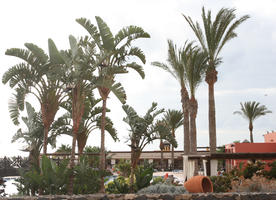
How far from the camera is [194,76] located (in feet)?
60.2

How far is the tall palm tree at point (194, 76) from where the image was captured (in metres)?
18.0

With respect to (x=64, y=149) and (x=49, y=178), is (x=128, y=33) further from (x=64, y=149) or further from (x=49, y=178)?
(x=64, y=149)

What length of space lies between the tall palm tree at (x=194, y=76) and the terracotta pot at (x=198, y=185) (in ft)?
29.6

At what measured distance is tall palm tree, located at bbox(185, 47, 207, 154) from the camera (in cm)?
1798

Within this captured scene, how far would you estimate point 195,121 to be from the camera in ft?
61.1

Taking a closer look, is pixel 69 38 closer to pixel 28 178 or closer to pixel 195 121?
pixel 28 178

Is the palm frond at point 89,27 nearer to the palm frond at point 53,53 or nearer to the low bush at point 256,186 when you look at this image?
the palm frond at point 53,53

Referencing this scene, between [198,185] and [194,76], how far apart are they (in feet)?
34.7

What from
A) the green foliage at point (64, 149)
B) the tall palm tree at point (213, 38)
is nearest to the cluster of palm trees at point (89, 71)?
the tall palm tree at point (213, 38)

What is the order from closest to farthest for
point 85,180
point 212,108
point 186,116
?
point 85,180 < point 212,108 < point 186,116

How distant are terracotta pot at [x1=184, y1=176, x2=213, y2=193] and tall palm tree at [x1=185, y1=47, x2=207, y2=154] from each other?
29.6 feet

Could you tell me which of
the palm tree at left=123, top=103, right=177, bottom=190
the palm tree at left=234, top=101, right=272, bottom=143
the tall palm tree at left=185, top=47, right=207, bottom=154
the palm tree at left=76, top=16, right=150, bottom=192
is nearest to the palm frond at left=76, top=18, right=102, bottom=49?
the palm tree at left=76, top=16, right=150, bottom=192

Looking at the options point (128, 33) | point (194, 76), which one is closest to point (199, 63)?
point (194, 76)

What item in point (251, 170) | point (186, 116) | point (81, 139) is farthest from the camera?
point (186, 116)
